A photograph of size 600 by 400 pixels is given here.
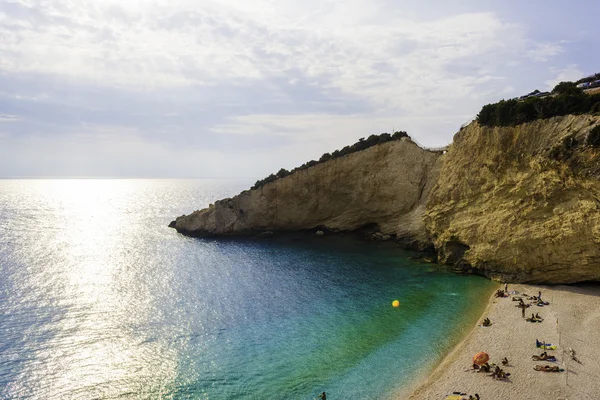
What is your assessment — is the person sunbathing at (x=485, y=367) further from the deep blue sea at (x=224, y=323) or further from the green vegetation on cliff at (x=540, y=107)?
the green vegetation on cliff at (x=540, y=107)

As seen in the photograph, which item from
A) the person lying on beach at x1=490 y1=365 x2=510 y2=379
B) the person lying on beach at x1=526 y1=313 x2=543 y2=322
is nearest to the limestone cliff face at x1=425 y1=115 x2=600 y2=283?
the person lying on beach at x1=526 y1=313 x2=543 y2=322

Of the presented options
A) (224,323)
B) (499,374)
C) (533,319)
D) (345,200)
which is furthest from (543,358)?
(345,200)

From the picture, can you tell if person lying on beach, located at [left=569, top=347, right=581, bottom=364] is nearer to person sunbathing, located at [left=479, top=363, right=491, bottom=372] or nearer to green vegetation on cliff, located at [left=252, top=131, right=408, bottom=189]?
person sunbathing, located at [left=479, top=363, right=491, bottom=372]

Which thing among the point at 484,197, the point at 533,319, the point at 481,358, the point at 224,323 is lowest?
the point at 224,323

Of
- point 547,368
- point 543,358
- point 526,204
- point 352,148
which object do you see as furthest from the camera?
point 352,148

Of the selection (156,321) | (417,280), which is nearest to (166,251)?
(156,321)

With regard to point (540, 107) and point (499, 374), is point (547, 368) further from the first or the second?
point (540, 107)
